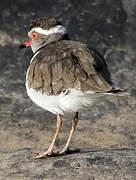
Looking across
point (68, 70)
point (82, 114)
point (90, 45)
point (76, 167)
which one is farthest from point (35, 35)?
point (90, 45)

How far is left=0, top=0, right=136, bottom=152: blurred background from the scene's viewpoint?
9.98 meters

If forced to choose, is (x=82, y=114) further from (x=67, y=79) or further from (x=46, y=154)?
(x=67, y=79)

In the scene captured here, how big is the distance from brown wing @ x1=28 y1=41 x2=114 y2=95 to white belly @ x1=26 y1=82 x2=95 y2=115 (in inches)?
3.1

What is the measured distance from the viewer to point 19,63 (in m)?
13.0

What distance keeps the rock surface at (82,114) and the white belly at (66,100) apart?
84 centimetres

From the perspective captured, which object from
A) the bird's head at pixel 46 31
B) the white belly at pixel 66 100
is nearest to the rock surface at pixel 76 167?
the white belly at pixel 66 100

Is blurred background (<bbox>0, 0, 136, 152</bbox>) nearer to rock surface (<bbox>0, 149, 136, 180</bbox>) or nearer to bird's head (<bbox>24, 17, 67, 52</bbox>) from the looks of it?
rock surface (<bbox>0, 149, 136, 180</bbox>)

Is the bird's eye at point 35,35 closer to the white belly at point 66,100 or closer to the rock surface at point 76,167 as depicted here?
the white belly at point 66,100

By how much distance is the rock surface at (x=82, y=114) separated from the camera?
6832mm

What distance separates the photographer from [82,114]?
36.2 ft

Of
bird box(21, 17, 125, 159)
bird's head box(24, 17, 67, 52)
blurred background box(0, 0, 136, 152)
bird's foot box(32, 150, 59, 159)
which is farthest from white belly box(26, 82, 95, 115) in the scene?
blurred background box(0, 0, 136, 152)

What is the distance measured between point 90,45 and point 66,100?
21.9 ft

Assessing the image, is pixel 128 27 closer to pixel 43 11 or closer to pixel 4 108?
pixel 43 11

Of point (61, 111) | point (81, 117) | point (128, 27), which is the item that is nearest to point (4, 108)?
point (81, 117)
